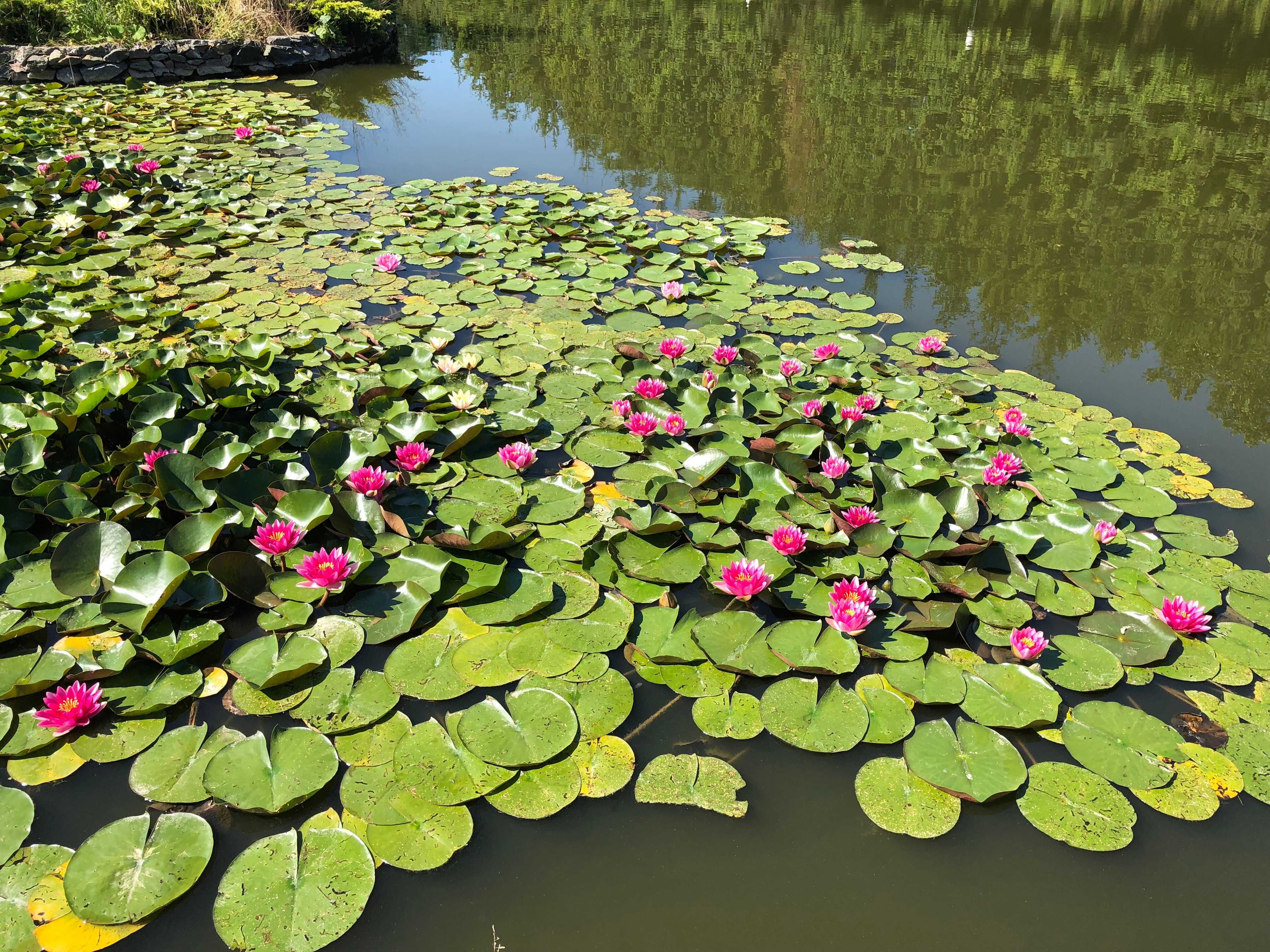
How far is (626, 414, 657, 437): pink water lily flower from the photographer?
3.06 meters

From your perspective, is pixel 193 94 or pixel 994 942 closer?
pixel 994 942

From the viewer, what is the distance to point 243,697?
6.61 feet

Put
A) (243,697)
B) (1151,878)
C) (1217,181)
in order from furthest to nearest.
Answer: (1217,181)
(243,697)
(1151,878)

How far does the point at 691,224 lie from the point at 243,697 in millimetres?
4760

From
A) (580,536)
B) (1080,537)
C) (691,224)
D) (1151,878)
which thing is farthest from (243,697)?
(691,224)

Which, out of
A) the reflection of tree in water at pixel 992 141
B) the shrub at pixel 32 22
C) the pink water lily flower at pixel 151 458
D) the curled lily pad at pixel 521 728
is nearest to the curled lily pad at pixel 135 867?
the curled lily pad at pixel 521 728

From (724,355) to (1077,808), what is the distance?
2443 millimetres

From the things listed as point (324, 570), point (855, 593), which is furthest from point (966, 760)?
point (324, 570)

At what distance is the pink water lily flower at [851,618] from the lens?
7.22 ft

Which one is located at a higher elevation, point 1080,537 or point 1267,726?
point 1080,537

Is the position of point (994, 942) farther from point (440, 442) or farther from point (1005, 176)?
point (1005, 176)

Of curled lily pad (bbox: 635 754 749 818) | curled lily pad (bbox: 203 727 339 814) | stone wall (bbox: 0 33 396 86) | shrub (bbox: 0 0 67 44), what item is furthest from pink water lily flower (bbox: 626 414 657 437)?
shrub (bbox: 0 0 67 44)

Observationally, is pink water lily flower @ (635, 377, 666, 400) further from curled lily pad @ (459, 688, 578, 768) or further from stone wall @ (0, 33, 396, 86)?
stone wall @ (0, 33, 396, 86)

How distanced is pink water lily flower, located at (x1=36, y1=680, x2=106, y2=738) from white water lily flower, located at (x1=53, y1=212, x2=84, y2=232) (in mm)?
4411
